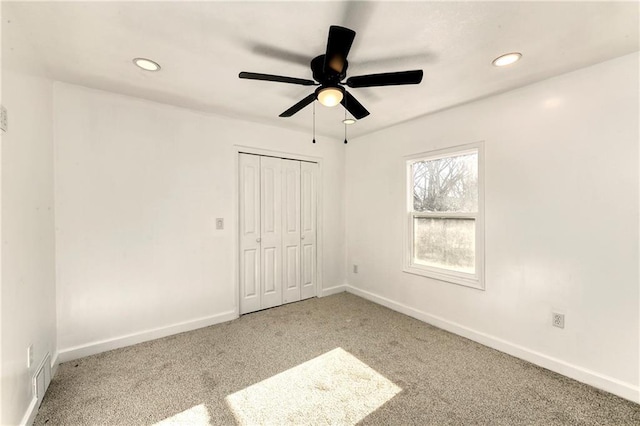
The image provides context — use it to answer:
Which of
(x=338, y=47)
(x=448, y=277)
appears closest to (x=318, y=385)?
(x=448, y=277)

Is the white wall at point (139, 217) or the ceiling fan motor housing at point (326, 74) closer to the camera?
the ceiling fan motor housing at point (326, 74)

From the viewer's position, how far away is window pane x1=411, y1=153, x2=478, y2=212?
9.42 ft

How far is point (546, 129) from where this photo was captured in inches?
90.4

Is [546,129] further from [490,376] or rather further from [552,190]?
[490,376]

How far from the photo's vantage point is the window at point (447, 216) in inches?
111

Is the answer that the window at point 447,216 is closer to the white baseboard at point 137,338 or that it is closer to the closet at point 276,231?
the closet at point 276,231

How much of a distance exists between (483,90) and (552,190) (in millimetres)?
1079

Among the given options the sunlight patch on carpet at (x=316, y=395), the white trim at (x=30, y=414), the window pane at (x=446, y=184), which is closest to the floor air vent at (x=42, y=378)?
the white trim at (x=30, y=414)

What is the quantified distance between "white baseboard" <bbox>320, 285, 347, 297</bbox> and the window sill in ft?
4.02

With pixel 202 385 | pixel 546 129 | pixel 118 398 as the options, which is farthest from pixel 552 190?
pixel 118 398

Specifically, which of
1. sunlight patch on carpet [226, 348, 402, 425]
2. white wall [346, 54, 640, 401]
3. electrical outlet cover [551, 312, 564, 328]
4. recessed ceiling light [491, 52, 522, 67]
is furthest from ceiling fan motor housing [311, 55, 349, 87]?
electrical outlet cover [551, 312, 564, 328]

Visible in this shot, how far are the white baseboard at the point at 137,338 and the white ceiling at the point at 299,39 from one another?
2382 millimetres

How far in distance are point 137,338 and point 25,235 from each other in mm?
1479

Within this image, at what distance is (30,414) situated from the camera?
1674 millimetres
